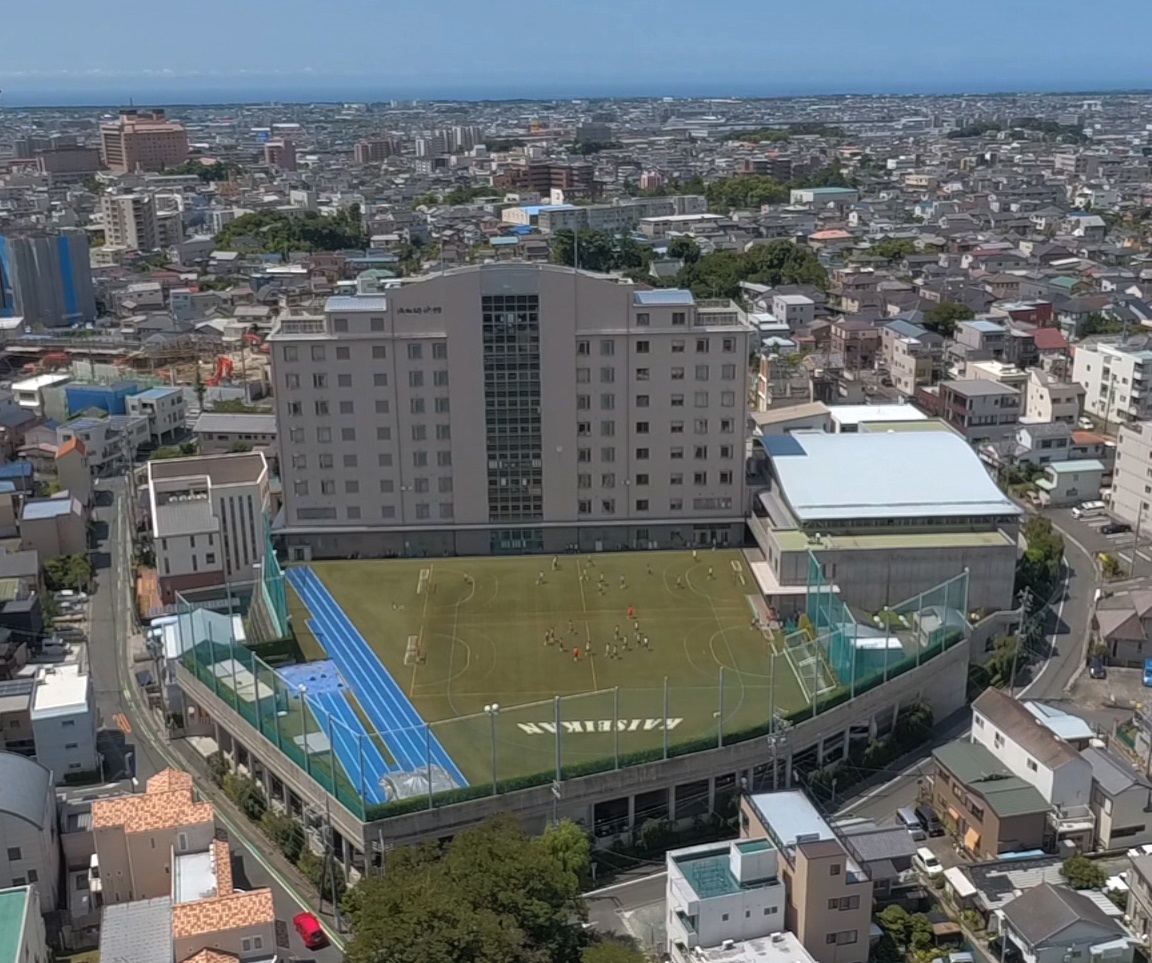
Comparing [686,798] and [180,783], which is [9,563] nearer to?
[180,783]

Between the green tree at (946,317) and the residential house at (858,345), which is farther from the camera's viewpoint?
the green tree at (946,317)

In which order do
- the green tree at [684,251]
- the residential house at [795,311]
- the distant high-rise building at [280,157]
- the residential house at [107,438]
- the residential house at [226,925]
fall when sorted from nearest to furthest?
the residential house at [226,925]
the residential house at [107,438]
the residential house at [795,311]
the green tree at [684,251]
the distant high-rise building at [280,157]

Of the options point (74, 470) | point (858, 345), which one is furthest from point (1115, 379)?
point (74, 470)

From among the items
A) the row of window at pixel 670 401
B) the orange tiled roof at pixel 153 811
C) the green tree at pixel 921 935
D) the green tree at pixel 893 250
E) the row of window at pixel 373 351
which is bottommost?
the green tree at pixel 921 935

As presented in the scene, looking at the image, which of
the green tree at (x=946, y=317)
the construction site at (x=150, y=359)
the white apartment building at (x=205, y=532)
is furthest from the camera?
the green tree at (x=946, y=317)

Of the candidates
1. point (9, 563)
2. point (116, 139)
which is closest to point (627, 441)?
point (9, 563)

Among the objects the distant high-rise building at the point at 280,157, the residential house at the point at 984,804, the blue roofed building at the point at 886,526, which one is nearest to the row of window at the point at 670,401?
the blue roofed building at the point at 886,526

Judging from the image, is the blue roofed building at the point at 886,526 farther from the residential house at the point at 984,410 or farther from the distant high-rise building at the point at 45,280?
the distant high-rise building at the point at 45,280
